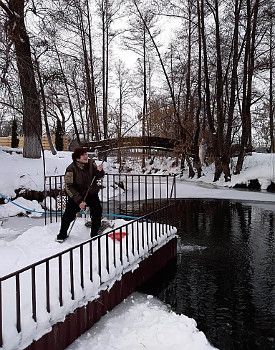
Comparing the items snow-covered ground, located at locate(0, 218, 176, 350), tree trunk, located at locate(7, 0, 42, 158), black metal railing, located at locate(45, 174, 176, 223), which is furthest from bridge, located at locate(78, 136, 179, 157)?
snow-covered ground, located at locate(0, 218, 176, 350)

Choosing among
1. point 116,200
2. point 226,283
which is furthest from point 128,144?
point 226,283

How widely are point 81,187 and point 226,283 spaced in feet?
9.31

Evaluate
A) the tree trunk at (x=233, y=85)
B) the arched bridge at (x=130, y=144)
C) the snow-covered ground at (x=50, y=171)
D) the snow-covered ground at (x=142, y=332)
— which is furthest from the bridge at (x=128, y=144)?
the snow-covered ground at (x=142, y=332)

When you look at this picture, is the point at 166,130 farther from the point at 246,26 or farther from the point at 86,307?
the point at 86,307

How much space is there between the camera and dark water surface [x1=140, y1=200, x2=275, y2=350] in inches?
193

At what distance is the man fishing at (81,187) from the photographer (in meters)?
6.62

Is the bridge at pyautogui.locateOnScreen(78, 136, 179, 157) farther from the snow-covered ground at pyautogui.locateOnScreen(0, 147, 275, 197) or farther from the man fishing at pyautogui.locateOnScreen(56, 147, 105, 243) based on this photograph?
the man fishing at pyautogui.locateOnScreen(56, 147, 105, 243)

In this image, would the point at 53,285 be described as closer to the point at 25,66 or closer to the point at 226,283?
the point at 226,283

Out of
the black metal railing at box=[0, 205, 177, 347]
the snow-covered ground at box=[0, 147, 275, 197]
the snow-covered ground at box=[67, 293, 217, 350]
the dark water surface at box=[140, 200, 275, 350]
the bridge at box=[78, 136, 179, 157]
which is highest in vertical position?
the bridge at box=[78, 136, 179, 157]

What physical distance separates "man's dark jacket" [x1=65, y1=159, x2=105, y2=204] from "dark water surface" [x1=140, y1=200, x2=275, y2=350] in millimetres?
1838

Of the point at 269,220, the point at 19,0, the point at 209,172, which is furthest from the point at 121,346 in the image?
the point at 209,172

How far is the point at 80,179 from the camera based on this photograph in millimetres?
6746

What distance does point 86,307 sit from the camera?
178 inches

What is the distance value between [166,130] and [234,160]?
7561 mm
